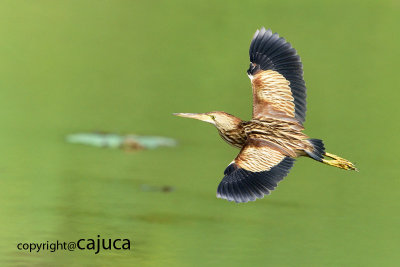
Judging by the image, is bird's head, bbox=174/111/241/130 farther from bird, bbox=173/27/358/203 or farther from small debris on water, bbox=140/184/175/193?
small debris on water, bbox=140/184/175/193

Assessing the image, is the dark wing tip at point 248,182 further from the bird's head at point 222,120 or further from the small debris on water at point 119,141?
the small debris on water at point 119,141

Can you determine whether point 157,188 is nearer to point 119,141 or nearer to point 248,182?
point 119,141

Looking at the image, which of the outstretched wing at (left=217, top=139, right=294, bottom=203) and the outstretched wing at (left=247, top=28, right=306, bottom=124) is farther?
the outstretched wing at (left=247, top=28, right=306, bottom=124)

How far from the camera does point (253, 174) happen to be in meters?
4.12

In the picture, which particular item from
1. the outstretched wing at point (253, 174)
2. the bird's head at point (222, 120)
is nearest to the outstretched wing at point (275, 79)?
the bird's head at point (222, 120)

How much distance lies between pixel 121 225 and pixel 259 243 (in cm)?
74

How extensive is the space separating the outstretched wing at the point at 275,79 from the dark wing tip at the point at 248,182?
1.88 ft

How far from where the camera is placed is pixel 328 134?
7.46m

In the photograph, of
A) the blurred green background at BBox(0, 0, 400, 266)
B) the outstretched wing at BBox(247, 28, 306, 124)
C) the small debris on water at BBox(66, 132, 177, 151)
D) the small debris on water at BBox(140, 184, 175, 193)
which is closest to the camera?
the outstretched wing at BBox(247, 28, 306, 124)

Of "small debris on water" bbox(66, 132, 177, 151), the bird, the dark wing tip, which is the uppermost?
the bird

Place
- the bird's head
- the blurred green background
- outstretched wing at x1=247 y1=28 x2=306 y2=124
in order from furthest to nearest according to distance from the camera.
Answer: the blurred green background → outstretched wing at x1=247 y1=28 x2=306 y2=124 → the bird's head

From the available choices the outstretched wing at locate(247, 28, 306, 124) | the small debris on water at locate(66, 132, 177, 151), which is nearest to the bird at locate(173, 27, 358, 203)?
the outstretched wing at locate(247, 28, 306, 124)

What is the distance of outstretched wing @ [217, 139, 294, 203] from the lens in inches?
159

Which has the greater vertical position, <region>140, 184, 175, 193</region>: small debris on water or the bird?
the bird
